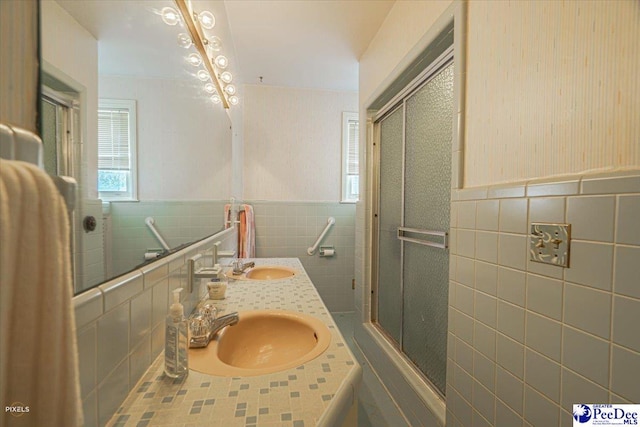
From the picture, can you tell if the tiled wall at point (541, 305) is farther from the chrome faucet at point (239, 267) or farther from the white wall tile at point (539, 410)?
the chrome faucet at point (239, 267)

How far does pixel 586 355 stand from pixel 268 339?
2.90 ft

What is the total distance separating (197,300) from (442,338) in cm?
116

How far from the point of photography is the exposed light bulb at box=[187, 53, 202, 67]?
1.03 metres

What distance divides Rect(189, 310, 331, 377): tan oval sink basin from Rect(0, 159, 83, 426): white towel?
1.75 ft

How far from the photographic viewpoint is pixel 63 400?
236 mm

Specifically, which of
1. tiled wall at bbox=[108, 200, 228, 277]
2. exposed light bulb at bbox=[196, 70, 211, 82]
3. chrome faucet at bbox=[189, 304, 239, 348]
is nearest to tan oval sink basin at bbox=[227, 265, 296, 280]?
tiled wall at bbox=[108, 200, 228, 277]

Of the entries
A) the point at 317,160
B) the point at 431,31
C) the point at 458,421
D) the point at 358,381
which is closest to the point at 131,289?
the point at 358,381

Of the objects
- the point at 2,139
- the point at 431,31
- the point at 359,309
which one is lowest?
the point at 359,309

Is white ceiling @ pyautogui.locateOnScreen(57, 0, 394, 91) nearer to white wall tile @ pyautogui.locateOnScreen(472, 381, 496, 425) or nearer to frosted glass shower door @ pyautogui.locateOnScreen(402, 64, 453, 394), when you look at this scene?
frosted glass shower door @ pyautogui.locateOnScreen(402, 64, 453, 394)

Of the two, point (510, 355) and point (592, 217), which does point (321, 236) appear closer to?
point (510, 355)

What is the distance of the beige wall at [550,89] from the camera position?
59 cm

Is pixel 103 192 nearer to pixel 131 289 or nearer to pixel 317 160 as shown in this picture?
pixel 131 289

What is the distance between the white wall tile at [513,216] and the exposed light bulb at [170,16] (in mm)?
1170

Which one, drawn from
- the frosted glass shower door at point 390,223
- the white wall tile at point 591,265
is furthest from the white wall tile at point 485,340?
the frosted glass shower door at point 390,223
